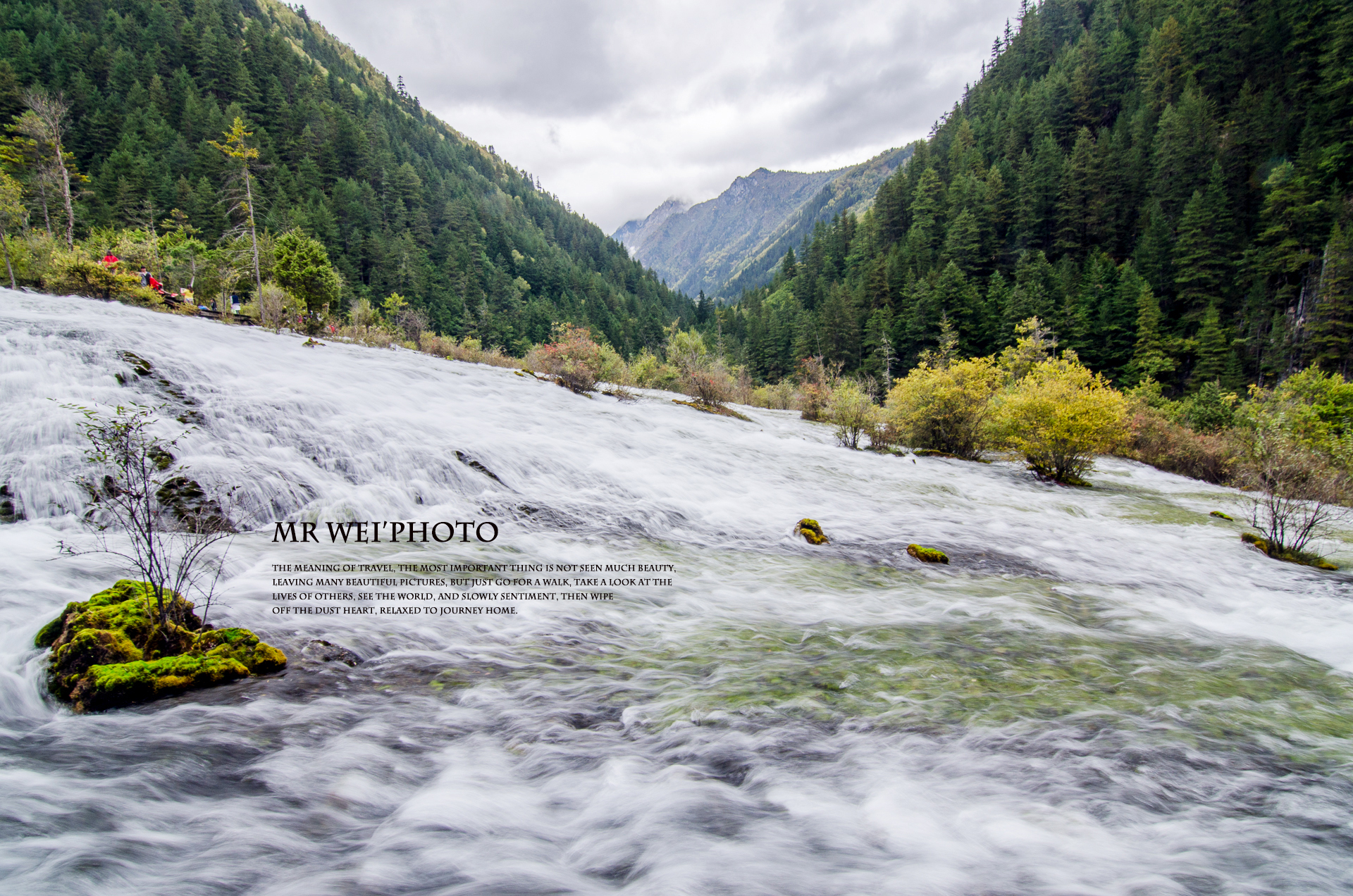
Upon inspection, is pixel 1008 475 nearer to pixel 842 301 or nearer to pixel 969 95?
pixel 842 301

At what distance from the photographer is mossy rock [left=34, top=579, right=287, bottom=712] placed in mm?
3082

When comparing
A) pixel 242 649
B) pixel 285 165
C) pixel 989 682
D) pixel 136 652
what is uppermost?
pixel 285 165

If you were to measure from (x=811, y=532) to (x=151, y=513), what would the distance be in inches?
304

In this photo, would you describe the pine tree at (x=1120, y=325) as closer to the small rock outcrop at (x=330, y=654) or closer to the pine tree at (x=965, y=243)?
the pine tree at (x=965, y=243)

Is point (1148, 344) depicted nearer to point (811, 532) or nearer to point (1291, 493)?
point (1291, 493)

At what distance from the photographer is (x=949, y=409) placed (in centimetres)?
1809

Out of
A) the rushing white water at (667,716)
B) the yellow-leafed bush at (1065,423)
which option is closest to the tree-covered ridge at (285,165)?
the rushing white water at (667,716)

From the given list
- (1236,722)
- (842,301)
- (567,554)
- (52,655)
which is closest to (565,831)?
(52,655)

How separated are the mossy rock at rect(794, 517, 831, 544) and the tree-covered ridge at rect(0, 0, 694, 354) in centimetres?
4917

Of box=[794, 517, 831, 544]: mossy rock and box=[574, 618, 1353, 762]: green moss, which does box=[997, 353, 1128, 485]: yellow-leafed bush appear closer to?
box=[794, 517, 831, 544]: mossy rock

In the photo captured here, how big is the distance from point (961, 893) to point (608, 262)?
137 meters

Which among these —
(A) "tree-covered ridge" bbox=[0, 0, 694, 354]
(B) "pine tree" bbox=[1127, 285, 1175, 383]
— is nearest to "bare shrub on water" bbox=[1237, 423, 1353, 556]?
(B) "pine tree" bbox=[1127, 285, 1175, 383]

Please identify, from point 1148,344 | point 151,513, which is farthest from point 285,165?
point 1148,344

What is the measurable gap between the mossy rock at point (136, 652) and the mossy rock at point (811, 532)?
668 cm
